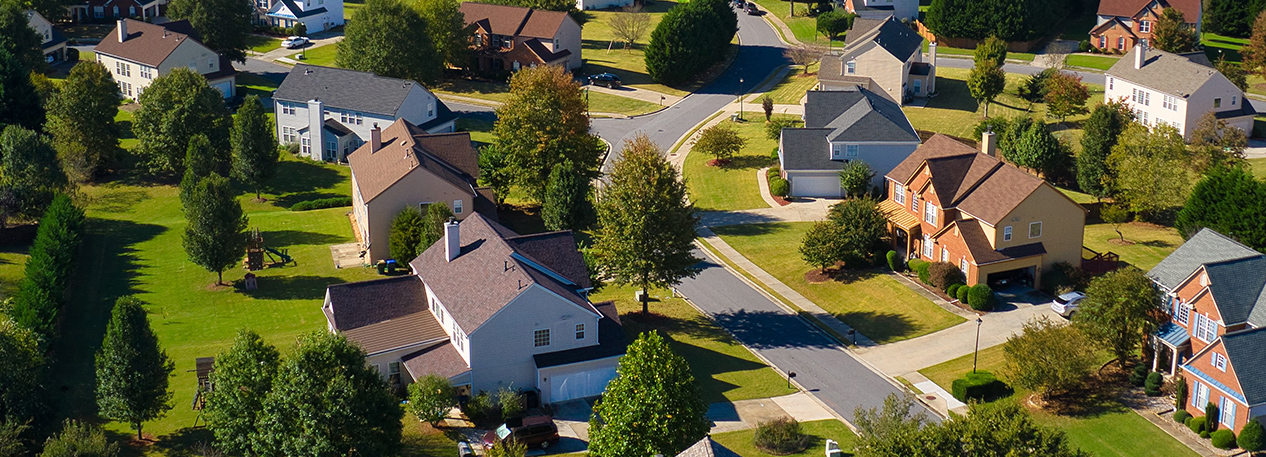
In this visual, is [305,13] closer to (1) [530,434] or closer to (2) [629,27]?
(2) [629,27]

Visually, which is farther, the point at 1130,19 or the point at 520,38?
the point at 1130,19

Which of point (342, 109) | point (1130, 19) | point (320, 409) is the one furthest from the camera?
point (1130, 19)

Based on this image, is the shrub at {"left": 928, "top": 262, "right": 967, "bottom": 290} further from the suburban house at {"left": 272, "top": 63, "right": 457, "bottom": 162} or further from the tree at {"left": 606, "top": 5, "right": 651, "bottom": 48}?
the tree at {"left": 606, "top": 5, "right": 651, "bottom": 48}

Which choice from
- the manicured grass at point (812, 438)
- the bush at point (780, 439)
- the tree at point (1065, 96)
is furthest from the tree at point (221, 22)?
the bush at point (780, 439)

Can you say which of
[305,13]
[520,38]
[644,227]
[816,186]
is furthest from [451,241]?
[305,13]

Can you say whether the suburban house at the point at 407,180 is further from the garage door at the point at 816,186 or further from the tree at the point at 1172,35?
the tree at the point at 1172,35

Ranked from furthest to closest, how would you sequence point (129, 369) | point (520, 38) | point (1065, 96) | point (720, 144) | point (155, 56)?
1. point (520, 38)
2. point (155, 56)
3. point (1065, 96)
4. point (720, 144)
5. point (129, 369)

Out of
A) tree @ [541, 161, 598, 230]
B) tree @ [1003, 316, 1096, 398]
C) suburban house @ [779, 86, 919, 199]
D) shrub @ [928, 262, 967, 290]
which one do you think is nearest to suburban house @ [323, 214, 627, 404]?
tree @ [541, 161, 598, 230]
